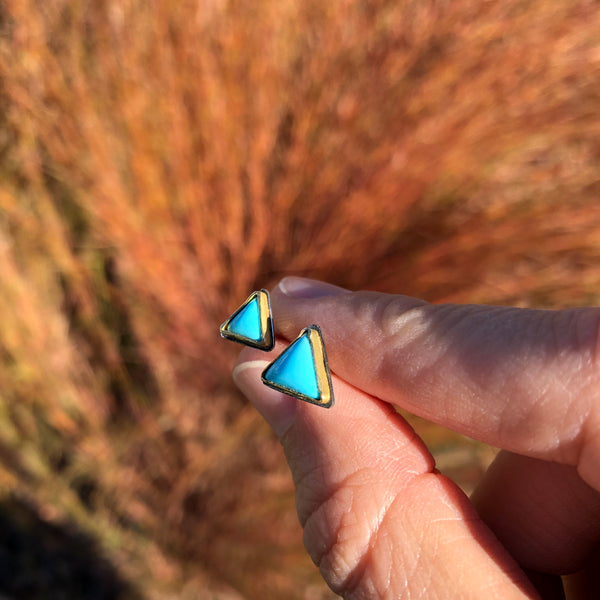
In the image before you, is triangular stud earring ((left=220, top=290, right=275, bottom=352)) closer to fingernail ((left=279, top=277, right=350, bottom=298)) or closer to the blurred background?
fingernail ((left=279, top=277, right=350, bottom=298))

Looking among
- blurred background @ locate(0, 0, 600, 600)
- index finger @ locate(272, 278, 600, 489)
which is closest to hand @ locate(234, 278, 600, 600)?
index finger @ locate(272, 278, 600, 489)

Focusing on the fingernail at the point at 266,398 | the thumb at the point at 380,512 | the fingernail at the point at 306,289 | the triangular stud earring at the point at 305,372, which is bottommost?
the thumb at the point at 380,512

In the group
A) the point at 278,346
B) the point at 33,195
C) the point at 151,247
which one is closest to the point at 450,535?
the point at 278,346

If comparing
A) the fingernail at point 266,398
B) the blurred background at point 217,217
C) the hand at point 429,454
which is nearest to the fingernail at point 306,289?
the hand at point 429,454

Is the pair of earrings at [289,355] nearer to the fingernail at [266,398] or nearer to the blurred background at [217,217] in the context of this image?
the fingernail at [266,398]

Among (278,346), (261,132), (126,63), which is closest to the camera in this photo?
(278,346)

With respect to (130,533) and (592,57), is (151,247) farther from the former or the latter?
(592,57)

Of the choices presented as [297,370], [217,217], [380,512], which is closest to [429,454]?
[380,512]
